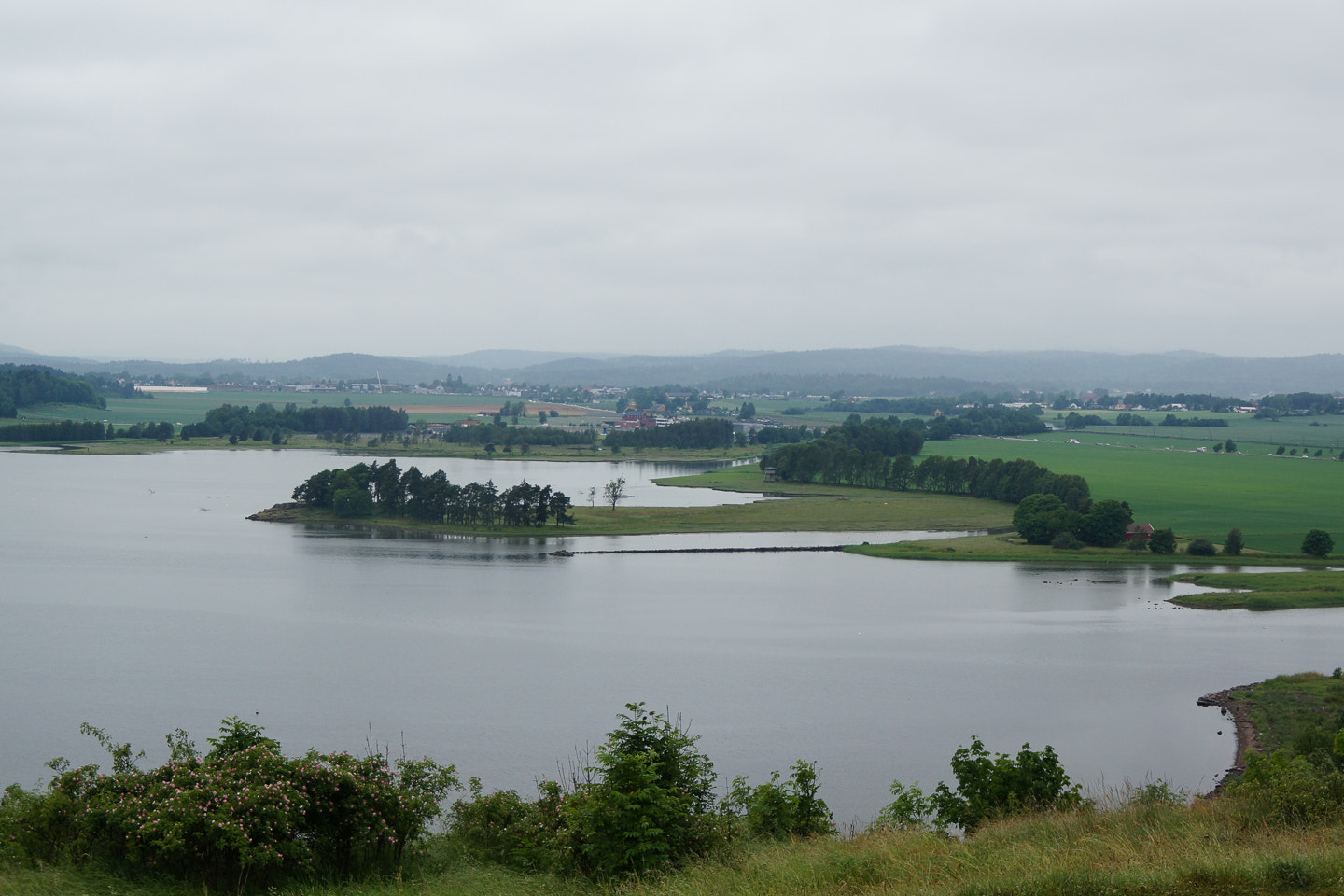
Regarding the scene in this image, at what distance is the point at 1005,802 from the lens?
8.43 metres

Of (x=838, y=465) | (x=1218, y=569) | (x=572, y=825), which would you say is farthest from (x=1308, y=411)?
(x=572, y=825)

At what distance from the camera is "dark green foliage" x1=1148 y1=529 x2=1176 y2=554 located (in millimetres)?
27641

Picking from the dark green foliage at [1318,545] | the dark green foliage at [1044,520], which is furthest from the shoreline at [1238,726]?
the dark green foliage at [1318,545]

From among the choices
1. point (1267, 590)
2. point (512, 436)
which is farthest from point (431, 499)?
point (512, 436)

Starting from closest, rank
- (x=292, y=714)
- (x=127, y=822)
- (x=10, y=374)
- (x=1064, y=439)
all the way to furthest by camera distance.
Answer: (x=127, y=822) → (x=292, y=714) → (x=1064, y=439) → (x=10, y=374)

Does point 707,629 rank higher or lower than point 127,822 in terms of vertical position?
lower

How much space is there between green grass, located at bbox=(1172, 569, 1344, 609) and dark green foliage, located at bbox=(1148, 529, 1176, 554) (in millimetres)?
2462

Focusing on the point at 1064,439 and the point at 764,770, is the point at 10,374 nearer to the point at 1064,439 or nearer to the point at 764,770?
the point at 1064,439

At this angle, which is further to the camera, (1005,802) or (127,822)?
(1005,802)

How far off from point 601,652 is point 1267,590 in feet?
46.6

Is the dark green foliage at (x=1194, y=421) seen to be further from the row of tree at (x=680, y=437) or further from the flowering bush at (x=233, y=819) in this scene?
the flowering bush at (x=233, y=819)

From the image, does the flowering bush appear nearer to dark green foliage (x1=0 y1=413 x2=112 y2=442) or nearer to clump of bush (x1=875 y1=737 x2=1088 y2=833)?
clump of bush (x1=875 y1=737 x2=1088 y2=833)

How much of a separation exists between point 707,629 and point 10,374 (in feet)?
239

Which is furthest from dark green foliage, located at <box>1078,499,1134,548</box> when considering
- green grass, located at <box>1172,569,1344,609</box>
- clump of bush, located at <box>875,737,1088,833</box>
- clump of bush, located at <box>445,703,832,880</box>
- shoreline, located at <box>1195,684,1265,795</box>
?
clump of bush, located at <box>445,703,832,880</box>
